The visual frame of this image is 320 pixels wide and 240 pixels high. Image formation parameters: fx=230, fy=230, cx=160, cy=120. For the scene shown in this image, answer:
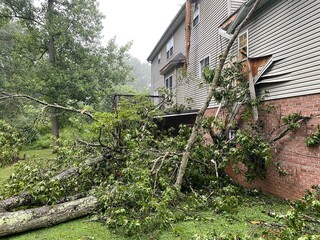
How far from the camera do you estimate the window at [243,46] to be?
812 cm

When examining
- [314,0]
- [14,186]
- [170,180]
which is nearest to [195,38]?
[314,0]

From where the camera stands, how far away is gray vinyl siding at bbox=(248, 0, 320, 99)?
543cm

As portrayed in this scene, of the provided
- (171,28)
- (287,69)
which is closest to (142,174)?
(287,69)

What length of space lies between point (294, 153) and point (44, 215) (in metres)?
6.16

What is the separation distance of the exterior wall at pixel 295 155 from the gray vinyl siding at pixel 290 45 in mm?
263

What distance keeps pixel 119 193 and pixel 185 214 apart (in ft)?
5.21

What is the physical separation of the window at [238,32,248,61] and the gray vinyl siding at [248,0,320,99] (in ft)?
1.87

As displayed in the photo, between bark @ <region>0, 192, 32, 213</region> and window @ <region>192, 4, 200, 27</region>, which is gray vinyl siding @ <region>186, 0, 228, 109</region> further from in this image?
bark @ <region>0, 192, 32, 213</region>

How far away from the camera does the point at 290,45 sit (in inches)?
241

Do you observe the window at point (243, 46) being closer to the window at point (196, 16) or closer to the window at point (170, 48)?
the window at point (196, 16)

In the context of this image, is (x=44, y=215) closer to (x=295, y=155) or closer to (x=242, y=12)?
(x=295, y=155)

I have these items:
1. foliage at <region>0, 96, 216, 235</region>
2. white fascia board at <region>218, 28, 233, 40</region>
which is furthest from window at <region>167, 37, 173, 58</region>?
foliage at <region>0, 96, 216, 235</region>

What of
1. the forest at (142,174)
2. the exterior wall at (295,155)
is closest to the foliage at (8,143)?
the forest at (142,174)

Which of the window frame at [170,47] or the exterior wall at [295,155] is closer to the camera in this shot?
the exterior wall at [295,155]
